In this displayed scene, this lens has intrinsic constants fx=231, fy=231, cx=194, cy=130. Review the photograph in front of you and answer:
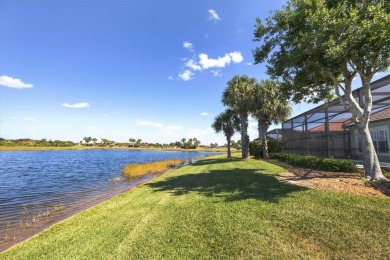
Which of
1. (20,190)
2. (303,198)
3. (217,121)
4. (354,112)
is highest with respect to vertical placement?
(217,121)

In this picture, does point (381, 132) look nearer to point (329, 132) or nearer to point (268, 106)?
point (329, 132)

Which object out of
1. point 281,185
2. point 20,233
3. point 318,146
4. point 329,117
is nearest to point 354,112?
point 281,185

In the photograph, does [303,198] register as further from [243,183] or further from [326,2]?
[326,2]

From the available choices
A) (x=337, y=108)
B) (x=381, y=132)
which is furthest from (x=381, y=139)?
(x=337, y=108)

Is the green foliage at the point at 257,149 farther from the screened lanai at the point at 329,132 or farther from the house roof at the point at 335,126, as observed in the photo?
the house roof at the point at 335,126

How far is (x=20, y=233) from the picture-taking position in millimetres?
8289

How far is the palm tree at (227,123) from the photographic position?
40.6 metres

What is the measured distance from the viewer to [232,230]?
6.15m

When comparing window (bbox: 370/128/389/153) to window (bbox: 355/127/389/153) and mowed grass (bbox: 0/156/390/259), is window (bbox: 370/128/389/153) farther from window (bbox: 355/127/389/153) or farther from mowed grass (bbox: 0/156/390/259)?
mowed grass (bbox: 0/156/390/259)

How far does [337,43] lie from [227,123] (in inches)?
1272

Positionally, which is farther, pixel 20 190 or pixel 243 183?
pixel 20 190

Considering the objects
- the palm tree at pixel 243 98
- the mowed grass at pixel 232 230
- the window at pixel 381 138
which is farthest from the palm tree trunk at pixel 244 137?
the mowed grass at pixel 232 230

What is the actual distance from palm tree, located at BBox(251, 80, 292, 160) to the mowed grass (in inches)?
739

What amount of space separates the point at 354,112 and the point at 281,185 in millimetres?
5042
